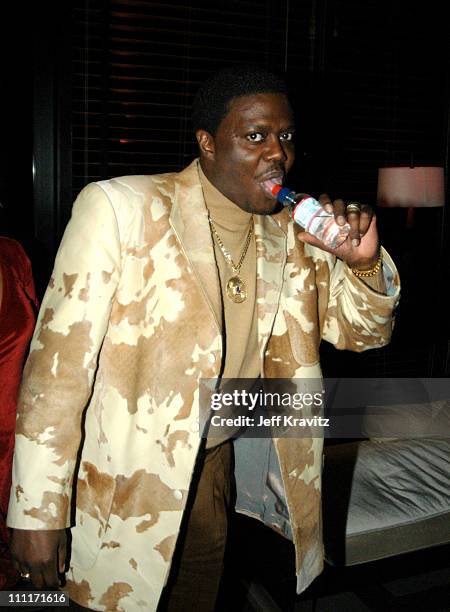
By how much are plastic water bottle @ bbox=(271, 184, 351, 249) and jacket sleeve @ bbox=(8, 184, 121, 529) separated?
0.36 meters

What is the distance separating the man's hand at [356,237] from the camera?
1.28 metres

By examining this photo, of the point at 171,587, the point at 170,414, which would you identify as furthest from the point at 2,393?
the point at 171,587

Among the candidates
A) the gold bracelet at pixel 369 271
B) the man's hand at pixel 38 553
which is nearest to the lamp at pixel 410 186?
the gold bracelet at pixel 369 271

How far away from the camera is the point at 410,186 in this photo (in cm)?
Answer: 323

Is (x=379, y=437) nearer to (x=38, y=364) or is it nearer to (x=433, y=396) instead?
(x=433, y=396)

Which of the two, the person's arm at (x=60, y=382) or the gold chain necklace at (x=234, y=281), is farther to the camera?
the gold chain necklace at (x=234, y=281)

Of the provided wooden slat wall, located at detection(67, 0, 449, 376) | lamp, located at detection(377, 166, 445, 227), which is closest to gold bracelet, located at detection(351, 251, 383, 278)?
wooden slat wall, located at detection(67, 0, 449, 376)

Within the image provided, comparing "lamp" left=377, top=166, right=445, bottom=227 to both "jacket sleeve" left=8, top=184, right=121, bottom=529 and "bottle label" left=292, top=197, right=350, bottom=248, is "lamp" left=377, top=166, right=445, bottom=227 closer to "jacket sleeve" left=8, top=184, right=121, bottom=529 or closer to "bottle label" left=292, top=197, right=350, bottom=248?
"bottle label" left=292, top=197, right=350, bottom=248

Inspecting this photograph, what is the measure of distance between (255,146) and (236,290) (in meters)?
0.31

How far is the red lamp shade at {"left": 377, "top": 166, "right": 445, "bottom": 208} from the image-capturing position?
127 inches

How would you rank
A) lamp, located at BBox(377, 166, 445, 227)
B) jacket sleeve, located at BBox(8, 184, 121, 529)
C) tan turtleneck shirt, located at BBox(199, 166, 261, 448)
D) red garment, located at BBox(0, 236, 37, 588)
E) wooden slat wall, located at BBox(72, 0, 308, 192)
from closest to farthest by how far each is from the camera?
jacket sleeve, located at BBox(8, 184, 121, 529) < tan turtleneck shirt, located at BBox(199, 166, 261, 448) < red garment, located at BBox(0, 236, 37, 588) < wooden slat wall, located at BBox(72, 0, 308, 192) < lamp, located at BBox(377, 166, 445, 227)

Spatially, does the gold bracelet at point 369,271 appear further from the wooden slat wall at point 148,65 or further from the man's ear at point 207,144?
the wooden slat wall at point 148,65

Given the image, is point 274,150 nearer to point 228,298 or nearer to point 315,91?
point 228,298

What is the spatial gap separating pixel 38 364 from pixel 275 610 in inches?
53.3
